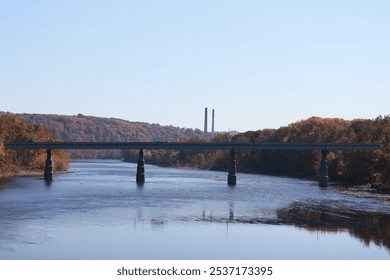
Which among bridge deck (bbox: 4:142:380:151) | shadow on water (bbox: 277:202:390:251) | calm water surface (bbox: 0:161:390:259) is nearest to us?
calm water surface (bbox: 0:161:390:259)

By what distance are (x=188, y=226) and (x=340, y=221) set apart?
16879mm

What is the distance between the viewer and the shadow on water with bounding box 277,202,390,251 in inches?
2427

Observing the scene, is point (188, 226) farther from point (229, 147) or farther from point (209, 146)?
point (229, 147)

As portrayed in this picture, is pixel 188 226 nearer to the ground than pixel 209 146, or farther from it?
nearer to the ground

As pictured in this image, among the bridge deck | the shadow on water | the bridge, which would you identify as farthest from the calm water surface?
the bridge deck

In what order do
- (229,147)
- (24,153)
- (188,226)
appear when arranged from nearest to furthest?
(188,226), (229,147), (24,153)

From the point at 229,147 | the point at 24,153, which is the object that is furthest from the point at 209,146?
the point at 24,153

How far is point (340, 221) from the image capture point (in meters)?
71.8

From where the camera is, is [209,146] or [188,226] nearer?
[188,226]

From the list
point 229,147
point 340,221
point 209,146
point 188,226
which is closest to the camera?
point 188,226

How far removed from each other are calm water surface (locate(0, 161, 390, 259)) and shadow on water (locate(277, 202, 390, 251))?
10 cm

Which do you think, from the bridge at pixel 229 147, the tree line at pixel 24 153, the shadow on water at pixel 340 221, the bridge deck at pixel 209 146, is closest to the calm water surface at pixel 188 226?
the shadow on water at pixel 340 221

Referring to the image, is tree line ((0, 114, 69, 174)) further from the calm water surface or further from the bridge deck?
the calm water surface
